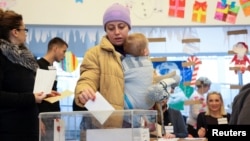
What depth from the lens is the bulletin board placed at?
9.73 ft

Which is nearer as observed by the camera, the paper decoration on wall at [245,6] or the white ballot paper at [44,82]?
the white ballot paper at [44,82]

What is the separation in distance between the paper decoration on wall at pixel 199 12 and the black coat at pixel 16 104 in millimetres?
1682

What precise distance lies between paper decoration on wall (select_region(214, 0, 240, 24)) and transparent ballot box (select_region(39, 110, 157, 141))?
2.17m

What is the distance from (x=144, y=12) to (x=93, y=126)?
80.6 inches

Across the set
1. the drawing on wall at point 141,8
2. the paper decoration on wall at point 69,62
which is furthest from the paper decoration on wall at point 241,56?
the paper decoration on wall at point 69,62

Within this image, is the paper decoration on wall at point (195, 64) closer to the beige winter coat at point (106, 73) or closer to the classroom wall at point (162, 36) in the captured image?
the classroom wall at point (162, 36)

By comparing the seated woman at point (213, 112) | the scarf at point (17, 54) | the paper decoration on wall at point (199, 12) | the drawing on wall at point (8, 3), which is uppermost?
the drawing on wall at point (8, 3)

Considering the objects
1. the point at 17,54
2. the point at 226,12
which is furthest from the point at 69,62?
the point at 226,12

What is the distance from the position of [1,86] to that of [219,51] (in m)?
2.01

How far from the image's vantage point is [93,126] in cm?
107

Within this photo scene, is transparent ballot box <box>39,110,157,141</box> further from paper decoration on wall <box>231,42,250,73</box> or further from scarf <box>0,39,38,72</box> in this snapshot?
paper decoration on wall <box>231,42,250,73</box>

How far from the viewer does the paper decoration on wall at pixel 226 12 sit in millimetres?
3057

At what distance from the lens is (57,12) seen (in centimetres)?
297

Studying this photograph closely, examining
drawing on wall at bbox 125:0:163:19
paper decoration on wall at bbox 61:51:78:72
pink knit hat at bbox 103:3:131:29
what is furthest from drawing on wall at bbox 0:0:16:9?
pink knit hat at bbox 103:3:131:29
